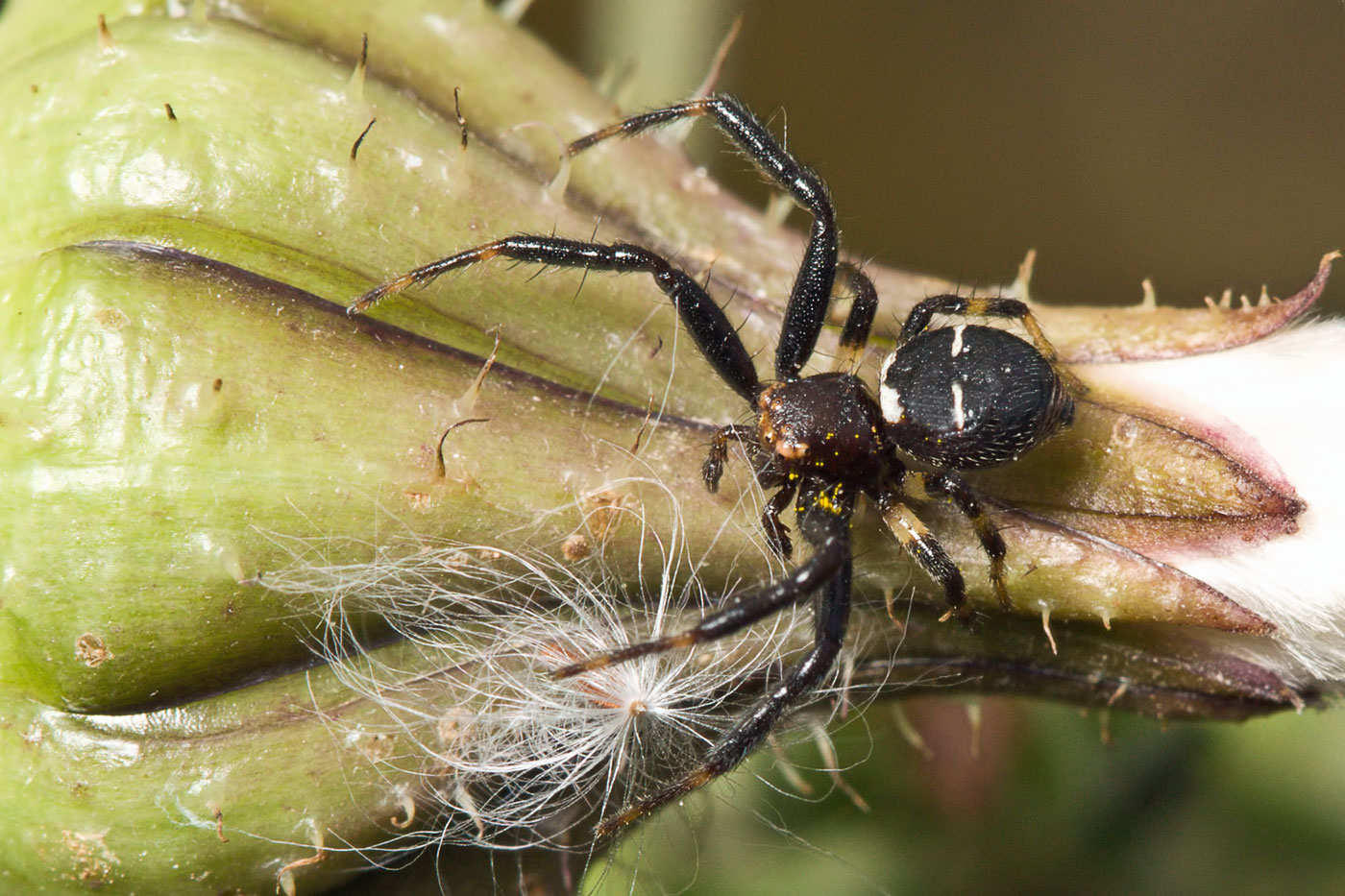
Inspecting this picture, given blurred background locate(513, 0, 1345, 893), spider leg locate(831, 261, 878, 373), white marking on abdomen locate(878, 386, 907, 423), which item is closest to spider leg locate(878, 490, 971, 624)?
white marking on abdomen locate(878, 386, 907, 423)

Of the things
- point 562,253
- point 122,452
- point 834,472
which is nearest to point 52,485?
point 122,452

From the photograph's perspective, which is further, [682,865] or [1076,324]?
[682,865]

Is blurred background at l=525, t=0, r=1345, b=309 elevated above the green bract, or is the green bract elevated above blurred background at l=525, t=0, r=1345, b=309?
blurred background at l=525, t=0, r=1345, b=309

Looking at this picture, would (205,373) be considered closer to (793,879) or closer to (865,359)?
(865,359)

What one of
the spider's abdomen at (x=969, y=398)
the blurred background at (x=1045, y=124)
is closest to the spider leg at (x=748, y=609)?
the spider's abdomen at (x=969, y=398)

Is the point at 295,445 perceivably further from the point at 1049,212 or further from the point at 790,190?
the point at 1049,212

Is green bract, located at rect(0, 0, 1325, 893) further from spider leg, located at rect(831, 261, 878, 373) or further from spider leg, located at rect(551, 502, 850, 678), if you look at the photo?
spider leg, located at rect(831, 261, 878, 373)

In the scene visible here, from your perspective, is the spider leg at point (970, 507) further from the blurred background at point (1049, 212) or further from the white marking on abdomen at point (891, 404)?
the blurred background at point (1049, 212)
